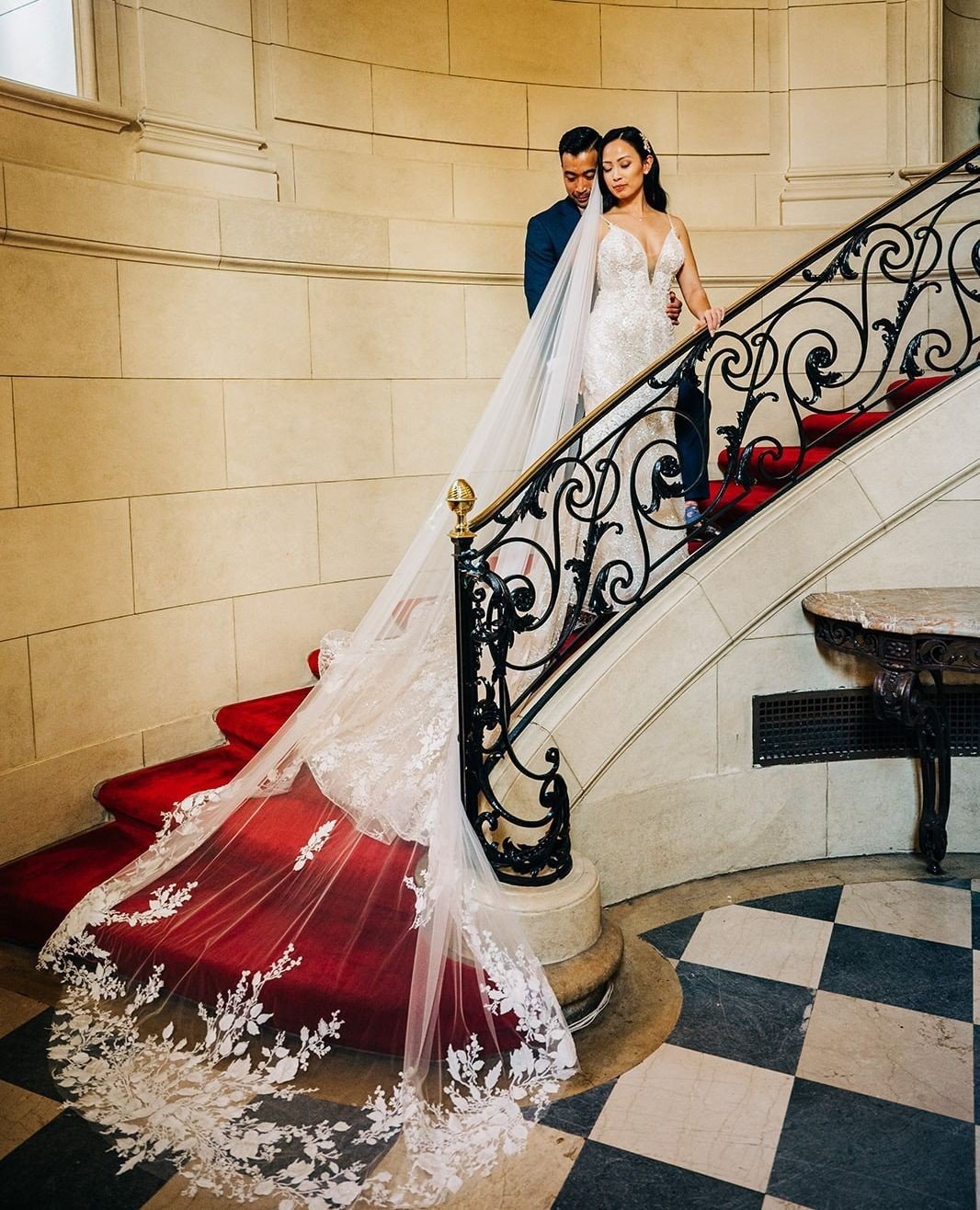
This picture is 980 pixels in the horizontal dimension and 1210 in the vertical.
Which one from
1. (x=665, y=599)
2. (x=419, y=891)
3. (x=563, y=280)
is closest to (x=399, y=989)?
(x=419, y=891)

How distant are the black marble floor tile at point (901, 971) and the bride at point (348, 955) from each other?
1.04 metres

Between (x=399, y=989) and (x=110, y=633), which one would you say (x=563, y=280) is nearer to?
(x=110, y=633)

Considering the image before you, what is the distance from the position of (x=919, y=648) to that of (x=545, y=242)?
2308 millimetres

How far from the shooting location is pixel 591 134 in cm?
448

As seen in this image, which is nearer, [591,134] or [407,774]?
[407,774]

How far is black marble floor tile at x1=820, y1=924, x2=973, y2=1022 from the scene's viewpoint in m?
3.41

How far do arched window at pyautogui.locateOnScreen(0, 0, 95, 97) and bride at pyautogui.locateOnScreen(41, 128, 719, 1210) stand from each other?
7.41 ft

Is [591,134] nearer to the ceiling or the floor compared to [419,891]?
nearer to the ceiling

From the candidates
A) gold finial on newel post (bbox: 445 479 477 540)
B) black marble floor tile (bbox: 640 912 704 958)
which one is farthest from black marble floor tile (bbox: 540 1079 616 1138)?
gold finial on newel post (bbox: 445 479 477 540)

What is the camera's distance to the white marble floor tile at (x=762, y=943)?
12.0 ft

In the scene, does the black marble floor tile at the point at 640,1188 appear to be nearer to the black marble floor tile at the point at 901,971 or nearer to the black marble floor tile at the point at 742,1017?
the black marble floor tile at the point at 742,1017

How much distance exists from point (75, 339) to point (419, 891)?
274 cm

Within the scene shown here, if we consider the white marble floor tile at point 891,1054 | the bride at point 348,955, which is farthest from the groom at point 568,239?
the white marble floor tile at point 891,1054

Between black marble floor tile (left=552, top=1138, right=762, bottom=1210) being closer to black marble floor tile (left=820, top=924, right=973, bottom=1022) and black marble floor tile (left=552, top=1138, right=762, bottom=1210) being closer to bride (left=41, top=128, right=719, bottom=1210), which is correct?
bride (left=41, top=128, right=719, bottom=1210)
